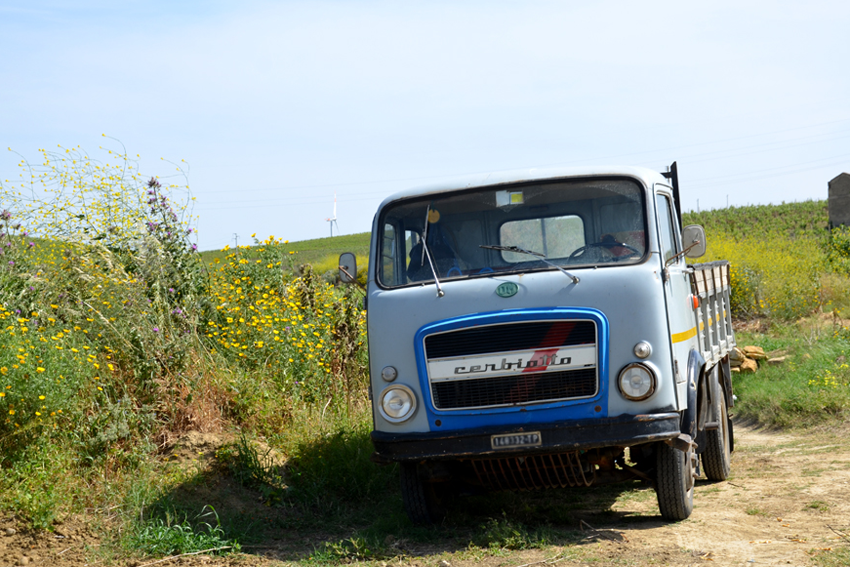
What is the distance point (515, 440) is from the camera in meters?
5.01

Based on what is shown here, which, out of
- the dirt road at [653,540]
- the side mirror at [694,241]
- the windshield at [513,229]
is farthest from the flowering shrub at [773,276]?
the windshield at [513,229]

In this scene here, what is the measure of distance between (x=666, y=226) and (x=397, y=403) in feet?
7.71

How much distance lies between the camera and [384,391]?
5305 mm

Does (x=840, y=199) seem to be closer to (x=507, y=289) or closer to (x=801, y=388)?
(x=801, y=388)

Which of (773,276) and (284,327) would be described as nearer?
(284,327)

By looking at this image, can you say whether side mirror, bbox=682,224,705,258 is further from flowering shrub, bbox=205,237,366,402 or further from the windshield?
flowering shrub, bbox=205,237,366,402

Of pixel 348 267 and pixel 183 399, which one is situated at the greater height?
pixel 348 267

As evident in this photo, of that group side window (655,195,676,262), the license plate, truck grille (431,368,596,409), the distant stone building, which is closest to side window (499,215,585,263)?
side window (655,195,676,262)

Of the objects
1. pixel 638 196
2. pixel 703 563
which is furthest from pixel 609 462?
pixel 638 196

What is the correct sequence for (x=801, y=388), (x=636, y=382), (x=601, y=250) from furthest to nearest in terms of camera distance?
(x=801, y=388) → (x=601, y=250) → (x=636, y=382)

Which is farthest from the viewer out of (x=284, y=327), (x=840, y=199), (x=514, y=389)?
(x=840, y=199)

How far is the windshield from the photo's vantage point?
5.43 m

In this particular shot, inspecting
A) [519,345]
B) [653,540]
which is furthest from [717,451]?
[519,345]

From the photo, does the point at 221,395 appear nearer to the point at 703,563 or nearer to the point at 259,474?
the point at 259,474
